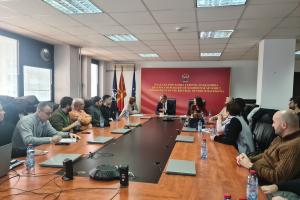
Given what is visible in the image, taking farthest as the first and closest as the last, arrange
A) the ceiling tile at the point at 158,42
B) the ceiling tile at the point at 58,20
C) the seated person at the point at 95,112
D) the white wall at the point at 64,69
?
the white wall at the point at 64,69, the ceiling tile at the point at 158,42, the seated person at the point at 95,112, the ceiling tile at the point at 58,20

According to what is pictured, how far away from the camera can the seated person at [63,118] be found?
136 inches

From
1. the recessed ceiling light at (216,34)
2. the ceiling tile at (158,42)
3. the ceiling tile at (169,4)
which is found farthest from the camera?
the ceiling tile at (158,42)

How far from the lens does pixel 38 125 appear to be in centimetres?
284

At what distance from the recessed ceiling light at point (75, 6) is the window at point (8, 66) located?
2.19 metres

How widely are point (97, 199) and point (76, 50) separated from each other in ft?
18.6

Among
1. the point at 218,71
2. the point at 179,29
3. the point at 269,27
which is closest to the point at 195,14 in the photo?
the point at 179,29

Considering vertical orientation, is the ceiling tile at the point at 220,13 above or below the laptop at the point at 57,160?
above

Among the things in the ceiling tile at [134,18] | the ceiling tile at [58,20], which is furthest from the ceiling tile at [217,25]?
the ceiling tile at [58,20]

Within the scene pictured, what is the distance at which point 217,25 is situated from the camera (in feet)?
12.9

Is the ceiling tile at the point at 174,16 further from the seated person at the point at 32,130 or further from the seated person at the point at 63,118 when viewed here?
the seated person at the point at 32,130

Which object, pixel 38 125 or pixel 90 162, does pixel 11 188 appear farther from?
pixel 38 125

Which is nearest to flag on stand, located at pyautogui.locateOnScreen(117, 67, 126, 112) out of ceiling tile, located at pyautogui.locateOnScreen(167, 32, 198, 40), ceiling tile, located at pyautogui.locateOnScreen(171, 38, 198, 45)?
ceiling tile, located at pyautogui.locateOnScreen(171, 38, 198, 45)

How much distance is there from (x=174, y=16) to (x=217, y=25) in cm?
87

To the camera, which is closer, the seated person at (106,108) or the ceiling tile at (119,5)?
the ceiling tile at (119,5)
